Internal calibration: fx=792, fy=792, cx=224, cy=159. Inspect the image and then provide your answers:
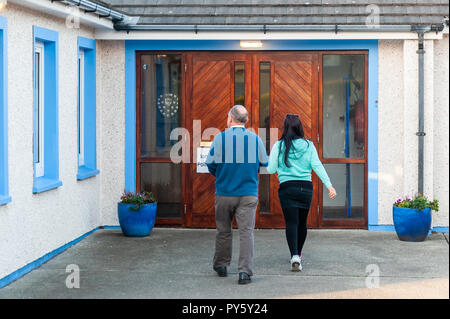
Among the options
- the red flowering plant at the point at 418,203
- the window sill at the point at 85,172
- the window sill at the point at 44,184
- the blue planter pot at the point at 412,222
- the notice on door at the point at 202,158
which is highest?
the notice on door at the point at 202,158

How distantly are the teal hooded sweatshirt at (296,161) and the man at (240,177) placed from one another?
39cm

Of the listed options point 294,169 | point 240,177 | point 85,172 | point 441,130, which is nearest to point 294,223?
point 294,169

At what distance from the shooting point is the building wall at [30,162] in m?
8.41

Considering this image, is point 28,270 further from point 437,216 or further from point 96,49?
point 437,216

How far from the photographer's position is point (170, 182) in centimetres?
1209

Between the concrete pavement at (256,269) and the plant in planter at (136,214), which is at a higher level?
the plant in planter at (136,214)

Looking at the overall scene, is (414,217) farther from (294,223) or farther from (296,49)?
(296,49)

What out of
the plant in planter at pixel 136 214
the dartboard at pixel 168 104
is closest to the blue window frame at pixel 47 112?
the plant in planter at pixel 136 214

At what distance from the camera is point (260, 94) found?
11.9 m

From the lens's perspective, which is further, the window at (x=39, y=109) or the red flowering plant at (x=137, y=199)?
the red flowering plant at (x=137, y=199)

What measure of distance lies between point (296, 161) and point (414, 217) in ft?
9.02

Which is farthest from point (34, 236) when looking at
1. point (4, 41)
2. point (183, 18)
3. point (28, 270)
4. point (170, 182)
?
point (183, 18)

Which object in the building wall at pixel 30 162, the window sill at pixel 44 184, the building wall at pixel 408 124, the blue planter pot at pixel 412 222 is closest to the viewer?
the building wall at pixel 30 162

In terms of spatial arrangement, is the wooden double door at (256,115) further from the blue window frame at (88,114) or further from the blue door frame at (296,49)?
the blue window frame at (88,114)
